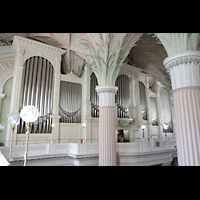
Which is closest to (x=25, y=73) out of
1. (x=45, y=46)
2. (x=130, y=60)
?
(x=45, y=46)

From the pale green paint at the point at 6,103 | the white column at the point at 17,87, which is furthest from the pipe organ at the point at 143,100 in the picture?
the pale green paint at the point at 6,103

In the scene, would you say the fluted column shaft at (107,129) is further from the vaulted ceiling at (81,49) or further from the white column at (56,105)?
the white column at (56,105)

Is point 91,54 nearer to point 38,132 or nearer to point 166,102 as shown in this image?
point 38,132

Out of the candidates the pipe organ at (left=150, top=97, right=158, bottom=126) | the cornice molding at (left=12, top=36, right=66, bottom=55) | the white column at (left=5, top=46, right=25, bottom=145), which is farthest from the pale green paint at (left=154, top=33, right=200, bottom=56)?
the pipe organ at (left=150, top=97, right=158, bottom=126)

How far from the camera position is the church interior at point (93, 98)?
3.84 metres

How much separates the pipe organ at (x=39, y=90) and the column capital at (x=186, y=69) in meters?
7.63

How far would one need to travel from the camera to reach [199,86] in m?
3.70

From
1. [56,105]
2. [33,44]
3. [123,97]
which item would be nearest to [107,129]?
[56,105]

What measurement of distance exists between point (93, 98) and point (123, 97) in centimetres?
243

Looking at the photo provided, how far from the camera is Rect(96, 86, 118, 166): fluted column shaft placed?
6.47 m

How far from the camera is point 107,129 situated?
6.70 meters

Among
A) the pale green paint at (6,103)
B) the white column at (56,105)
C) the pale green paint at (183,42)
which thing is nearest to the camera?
the pale green paint at (183,42)

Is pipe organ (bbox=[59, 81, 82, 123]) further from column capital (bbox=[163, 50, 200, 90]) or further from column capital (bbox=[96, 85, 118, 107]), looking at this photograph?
column capital (bbox=[163, 50, 200, 90])
